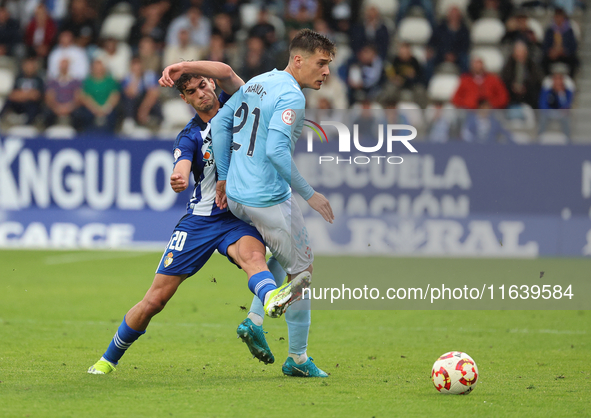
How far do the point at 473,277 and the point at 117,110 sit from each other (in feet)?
24.8

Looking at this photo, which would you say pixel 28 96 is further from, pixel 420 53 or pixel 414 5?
pixel 414 5

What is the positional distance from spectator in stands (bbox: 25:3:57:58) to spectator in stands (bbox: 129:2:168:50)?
5.54 feet

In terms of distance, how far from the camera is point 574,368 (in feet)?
19.5

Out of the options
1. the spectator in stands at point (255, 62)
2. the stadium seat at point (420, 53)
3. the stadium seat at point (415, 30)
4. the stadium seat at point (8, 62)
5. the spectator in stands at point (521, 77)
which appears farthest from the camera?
the stadium seat at point (8, 62)

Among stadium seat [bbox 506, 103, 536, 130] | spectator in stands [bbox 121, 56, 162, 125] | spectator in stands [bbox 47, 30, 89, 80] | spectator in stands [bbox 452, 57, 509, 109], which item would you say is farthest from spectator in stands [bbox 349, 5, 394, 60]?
spectator in stands [bbox 47, 30, 89, 80]

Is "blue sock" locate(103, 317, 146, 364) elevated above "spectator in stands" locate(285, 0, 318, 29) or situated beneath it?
situated beneath

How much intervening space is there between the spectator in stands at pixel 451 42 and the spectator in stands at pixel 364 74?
1063 millimetres

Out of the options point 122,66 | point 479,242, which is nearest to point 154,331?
point 479,242

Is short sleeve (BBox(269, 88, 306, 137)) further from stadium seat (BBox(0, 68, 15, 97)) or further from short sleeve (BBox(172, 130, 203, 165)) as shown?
stadium seat (BBox(0, 68, 15, 97))

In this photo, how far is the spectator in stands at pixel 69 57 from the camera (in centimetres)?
1644

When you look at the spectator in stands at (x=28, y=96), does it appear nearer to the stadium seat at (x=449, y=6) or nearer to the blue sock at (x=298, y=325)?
the stadium seat at (x=449, y=6)

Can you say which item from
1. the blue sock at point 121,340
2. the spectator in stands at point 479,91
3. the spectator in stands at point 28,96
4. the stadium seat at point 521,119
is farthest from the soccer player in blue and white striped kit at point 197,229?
the spectator in stands at point 28,96

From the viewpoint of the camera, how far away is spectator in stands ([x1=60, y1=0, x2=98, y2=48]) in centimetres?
1727

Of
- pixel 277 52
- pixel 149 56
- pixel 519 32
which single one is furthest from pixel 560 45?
pixel 149 56
